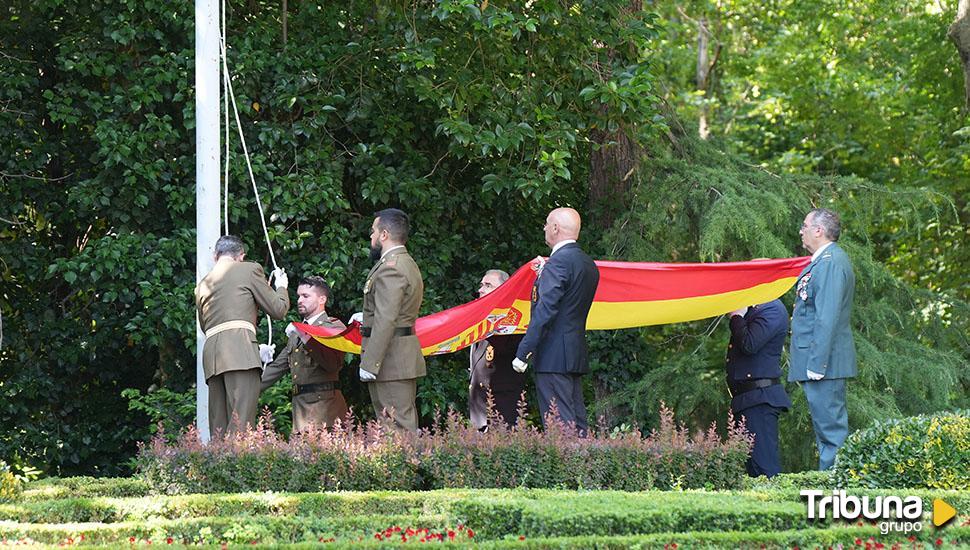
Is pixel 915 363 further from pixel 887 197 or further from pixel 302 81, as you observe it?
pixel 302 81

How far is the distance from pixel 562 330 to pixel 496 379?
4.83 ft

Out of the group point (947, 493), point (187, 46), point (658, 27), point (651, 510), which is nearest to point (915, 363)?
point (658, 27)

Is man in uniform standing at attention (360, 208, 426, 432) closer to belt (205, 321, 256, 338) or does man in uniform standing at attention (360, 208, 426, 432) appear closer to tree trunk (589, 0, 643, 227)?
belt (205, 321, 256, 338)

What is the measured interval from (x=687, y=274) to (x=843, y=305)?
1.69m

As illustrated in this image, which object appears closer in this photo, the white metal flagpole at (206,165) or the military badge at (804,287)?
the military badge at (804,287)

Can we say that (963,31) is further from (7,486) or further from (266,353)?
(7,486)

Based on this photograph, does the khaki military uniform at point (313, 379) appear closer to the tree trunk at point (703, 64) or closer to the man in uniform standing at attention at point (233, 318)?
the man in uniform standing at attention at point (233, 318)

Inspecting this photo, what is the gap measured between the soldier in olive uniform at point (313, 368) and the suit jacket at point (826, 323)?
3.44 meters

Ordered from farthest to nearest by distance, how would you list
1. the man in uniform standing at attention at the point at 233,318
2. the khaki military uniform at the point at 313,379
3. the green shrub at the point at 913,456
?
the khaki military uniform at the point at 313,379
the man in uniform standing at attention at the point at 233,318
the green shrub at the point at 913,456

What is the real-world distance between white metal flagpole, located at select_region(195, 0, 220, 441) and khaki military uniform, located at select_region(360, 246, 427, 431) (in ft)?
3.94

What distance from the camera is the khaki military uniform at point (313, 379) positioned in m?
9.09

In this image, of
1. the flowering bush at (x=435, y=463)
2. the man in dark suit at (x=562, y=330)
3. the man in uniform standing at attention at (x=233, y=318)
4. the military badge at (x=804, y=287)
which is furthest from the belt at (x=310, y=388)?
the military badge at (x=804, y=287)

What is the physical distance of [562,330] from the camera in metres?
8.11

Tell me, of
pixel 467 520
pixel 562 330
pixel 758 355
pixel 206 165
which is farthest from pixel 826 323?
pixel 206 165
